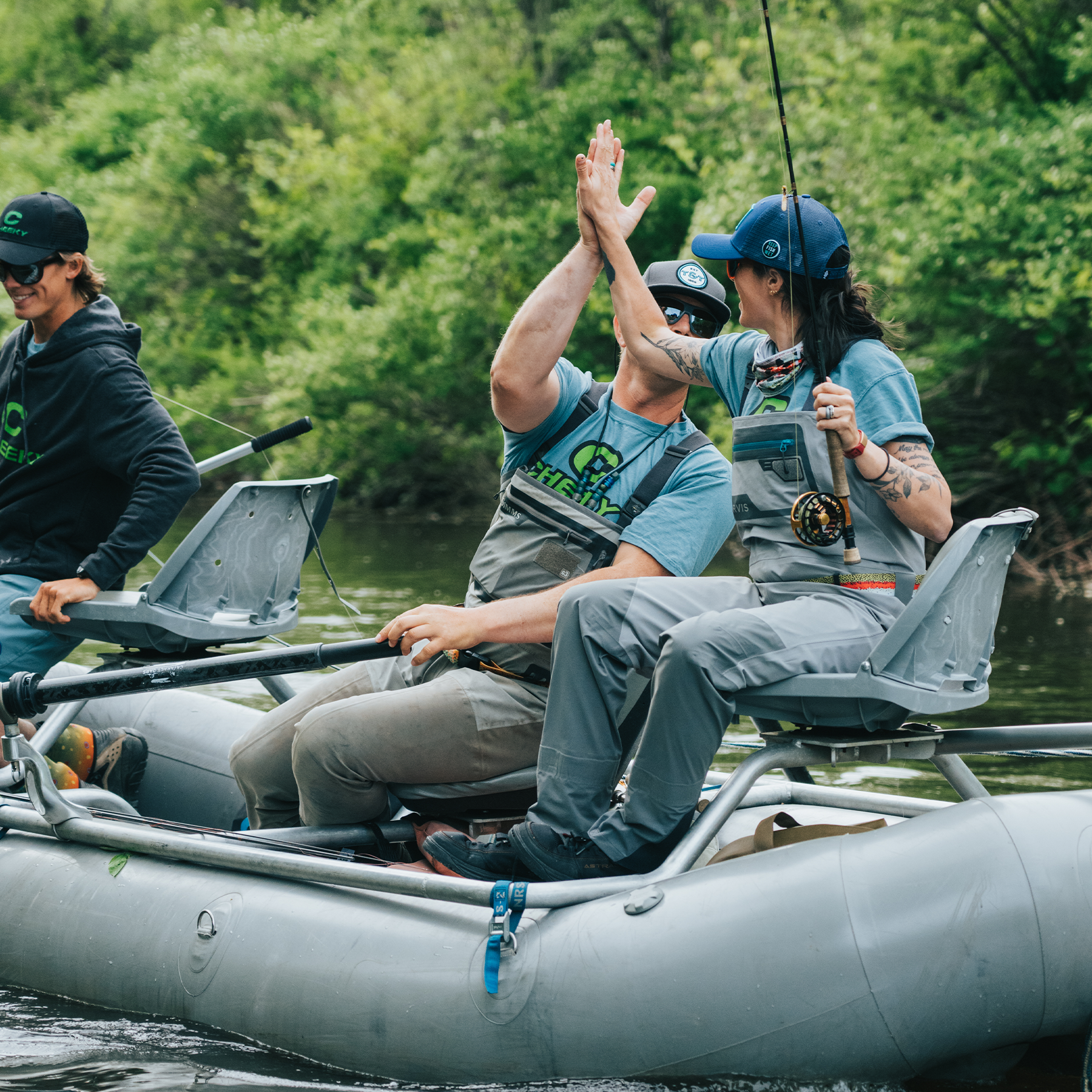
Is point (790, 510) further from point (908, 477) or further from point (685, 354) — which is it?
point (685, 354)

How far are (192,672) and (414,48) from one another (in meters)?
22.6

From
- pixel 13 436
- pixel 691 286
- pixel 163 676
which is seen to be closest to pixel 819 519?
pixel 691 286

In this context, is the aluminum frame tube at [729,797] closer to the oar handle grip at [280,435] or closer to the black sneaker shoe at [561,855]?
the black sneaker shoe at [561,855]

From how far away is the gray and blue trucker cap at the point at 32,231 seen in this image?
3.95 metres

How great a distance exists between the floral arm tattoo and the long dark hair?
0.26 metres

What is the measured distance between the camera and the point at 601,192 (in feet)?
10.8

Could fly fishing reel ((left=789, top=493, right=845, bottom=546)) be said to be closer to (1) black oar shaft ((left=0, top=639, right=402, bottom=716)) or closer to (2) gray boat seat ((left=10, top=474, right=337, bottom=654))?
(1) black oar shaft ((left=0, top=639, right=402, bottom=716))

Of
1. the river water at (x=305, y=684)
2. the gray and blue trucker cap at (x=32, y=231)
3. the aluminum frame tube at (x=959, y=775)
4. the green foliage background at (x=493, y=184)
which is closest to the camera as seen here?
the aluminum frame tube at (x=959, y=775)

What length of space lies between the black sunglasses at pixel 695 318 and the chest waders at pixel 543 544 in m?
0.35

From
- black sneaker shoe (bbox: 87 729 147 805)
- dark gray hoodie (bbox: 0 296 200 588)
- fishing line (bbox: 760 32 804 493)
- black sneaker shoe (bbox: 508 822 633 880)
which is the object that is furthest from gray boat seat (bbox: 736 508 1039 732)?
black sneaker shoe (bbox: 87 729 147 805)

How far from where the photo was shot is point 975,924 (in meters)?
2.66

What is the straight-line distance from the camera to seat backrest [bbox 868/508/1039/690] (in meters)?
2.65

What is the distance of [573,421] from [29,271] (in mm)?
1727

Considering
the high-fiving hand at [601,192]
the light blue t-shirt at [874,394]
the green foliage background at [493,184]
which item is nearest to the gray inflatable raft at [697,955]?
the light blue t-shirt at [874,394]
